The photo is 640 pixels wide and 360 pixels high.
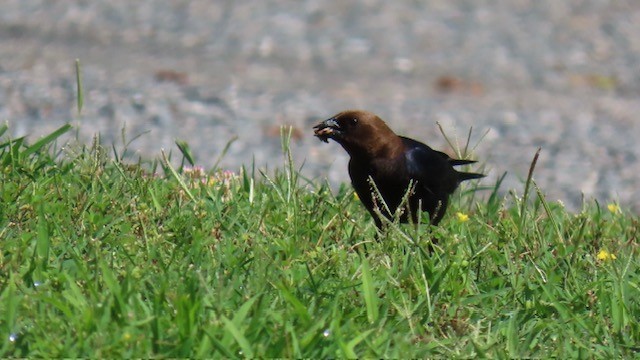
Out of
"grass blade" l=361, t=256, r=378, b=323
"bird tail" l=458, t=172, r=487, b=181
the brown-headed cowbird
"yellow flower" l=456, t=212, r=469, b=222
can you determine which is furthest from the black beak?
"grass blade" l=361, t=256, r=378, b=323

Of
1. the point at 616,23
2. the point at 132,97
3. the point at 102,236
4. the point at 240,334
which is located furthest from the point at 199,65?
the point at 240,334

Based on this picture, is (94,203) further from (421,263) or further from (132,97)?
(132,97)

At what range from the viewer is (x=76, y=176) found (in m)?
5.41

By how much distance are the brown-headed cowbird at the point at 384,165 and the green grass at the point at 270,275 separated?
0.53ft

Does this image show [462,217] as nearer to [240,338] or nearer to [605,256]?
[605,256]

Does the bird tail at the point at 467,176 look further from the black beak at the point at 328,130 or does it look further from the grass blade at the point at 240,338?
the grass blade at the point at 240,338

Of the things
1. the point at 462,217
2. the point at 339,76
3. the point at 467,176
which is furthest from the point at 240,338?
the point at 339,76

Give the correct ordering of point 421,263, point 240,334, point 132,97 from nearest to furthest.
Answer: point 240,334 < point 421,263 < point 132,97

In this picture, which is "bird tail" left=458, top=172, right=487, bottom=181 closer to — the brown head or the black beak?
the brown head

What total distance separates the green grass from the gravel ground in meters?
3.04

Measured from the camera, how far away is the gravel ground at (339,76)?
370 inches

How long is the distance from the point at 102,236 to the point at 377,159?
124 cm

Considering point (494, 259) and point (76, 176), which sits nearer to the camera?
point (494, 259)

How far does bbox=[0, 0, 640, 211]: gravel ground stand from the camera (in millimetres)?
9391
